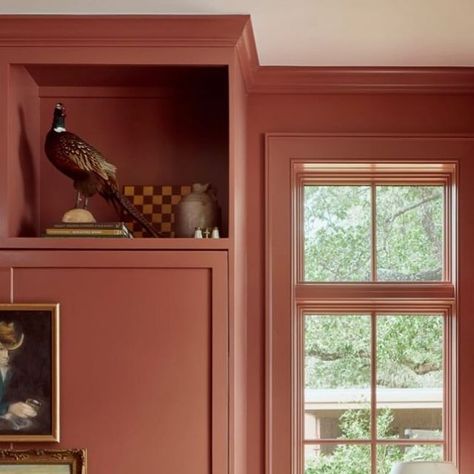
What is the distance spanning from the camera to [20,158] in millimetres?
2670

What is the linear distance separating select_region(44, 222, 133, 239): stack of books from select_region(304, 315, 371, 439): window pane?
1.01 m

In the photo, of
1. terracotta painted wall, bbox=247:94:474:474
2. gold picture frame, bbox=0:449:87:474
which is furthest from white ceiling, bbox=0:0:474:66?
gold picture frame, bbox=0:449:87:474

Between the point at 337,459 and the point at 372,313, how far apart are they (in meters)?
0.58

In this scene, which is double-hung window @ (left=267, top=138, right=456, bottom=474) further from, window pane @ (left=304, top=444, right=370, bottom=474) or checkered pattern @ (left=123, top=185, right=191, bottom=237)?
checkered pattern @ (left=123, top=185, right=191, bottom=237)

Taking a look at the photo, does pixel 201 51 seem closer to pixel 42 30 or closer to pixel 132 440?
pixel 42 30

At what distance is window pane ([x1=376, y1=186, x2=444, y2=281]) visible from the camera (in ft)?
10.8

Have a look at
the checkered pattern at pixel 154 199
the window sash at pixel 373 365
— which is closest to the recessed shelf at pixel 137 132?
the checkered pattern at pixel 154 199

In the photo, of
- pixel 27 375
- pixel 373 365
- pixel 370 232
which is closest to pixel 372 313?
pixel 373 365

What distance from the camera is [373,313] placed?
10.7 ft

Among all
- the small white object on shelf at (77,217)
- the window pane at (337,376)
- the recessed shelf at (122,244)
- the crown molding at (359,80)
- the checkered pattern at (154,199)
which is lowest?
the window pane at (337,376)

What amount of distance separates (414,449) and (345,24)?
65.2 inches

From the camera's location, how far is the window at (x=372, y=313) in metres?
3.24

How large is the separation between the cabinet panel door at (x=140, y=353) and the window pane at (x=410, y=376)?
936 millimetres

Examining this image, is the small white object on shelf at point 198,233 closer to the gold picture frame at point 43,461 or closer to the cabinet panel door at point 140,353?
the cabinet panel door at point 140,353
